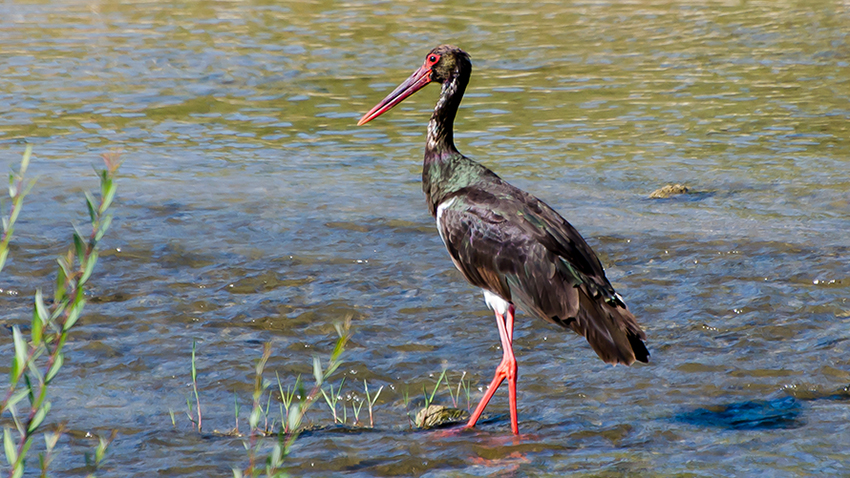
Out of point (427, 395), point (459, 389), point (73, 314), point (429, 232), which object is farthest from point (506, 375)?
point (73, 314)

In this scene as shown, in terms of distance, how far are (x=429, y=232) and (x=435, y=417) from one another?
3.42m

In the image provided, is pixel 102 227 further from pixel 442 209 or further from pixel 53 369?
pixel 442 209

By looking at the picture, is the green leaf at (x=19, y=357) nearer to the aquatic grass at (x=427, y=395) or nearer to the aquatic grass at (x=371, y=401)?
the aquatic grass at (x=371, y=401)

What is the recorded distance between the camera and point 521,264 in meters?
5.37

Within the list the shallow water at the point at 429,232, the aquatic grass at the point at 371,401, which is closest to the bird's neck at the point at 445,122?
the shallow water at the point at 429,232

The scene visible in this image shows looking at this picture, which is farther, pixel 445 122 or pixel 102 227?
pixel 445 122

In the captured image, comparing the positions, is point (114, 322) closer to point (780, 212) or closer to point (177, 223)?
point (177, 223)

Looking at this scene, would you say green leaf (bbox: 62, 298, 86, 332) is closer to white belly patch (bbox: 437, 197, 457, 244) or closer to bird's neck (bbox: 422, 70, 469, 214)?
white belly patch (bbox: 437, 197, 457, 244)

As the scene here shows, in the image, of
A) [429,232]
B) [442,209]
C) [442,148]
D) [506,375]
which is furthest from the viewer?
[429,232]

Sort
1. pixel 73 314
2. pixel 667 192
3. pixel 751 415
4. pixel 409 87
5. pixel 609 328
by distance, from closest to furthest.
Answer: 1. pixel 73 314
2. pixel 609 328
3. pixel 751 415
4. pixel 409 87
5. pixel 667 192

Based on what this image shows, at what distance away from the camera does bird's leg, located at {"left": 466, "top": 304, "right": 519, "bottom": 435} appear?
518cm

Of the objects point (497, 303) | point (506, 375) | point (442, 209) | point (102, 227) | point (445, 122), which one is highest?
point (102, 227)

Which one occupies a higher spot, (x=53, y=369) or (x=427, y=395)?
(x=53, y=369)

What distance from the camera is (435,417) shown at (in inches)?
205
